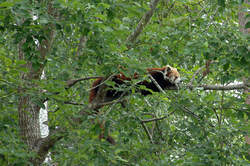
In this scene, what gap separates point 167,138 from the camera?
4.25 meters

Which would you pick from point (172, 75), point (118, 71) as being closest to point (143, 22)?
point (118, 71)

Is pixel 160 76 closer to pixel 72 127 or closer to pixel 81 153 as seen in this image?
pixel 72 127

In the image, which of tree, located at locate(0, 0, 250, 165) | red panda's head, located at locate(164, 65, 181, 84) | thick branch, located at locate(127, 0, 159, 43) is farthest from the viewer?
red panda's head, located at locate(164, 65, 181, 84)

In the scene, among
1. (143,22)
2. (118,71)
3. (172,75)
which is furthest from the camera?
(172,75)

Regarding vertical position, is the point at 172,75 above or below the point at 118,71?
below

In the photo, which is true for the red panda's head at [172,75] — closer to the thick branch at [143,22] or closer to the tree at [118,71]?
the tree at [118,71]

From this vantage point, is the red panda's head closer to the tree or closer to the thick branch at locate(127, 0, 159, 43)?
the tree

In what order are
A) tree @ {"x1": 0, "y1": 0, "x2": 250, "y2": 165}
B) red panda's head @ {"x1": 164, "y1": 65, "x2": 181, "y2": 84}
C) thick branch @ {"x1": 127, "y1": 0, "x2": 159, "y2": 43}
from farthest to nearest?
1. red panda's head @ {"x1": 164, "y1": 65, "x2": 181, "y2": 84}
2. thick branch @ {"x1": 127, "y1": 0, "x2": 159, "y2": 43}
3. tree @ {"x1": 0, "y1": 0, "x2": 250, "y2": 165}

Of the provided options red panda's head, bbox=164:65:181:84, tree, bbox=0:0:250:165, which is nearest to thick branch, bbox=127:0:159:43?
tree, bbox=0:0:250:165

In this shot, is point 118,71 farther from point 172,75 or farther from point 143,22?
point 172,75

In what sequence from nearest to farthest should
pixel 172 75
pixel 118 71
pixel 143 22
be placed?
pixel 118 71
pixel 143 22
pixel 172 75

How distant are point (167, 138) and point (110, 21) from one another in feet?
5.94

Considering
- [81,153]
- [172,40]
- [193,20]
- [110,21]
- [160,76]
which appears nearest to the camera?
[81,153]

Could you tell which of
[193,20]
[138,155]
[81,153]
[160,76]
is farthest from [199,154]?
[160,76]
